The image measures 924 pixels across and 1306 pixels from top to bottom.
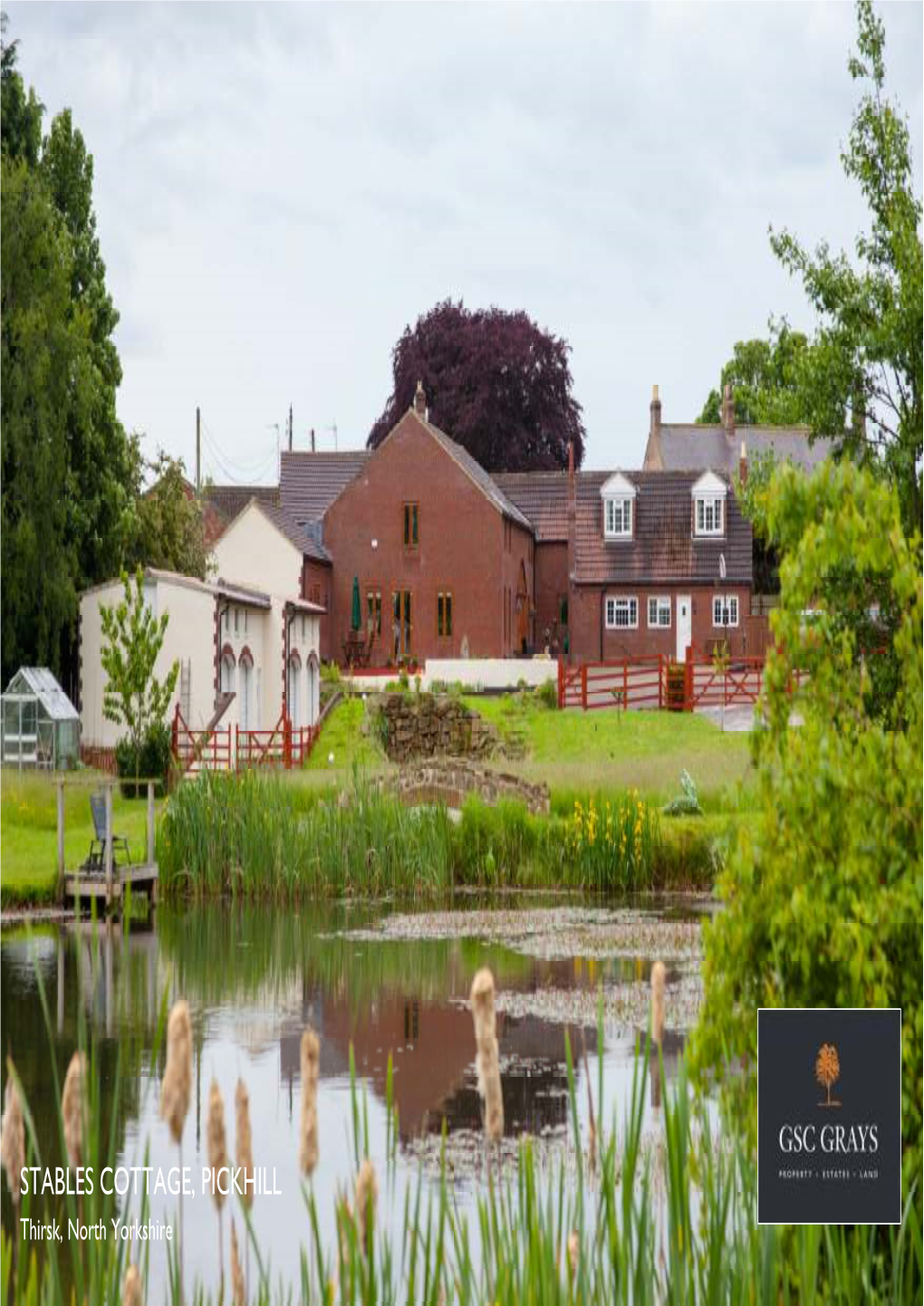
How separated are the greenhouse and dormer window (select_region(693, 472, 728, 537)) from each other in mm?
24991

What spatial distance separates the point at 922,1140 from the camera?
4543mm

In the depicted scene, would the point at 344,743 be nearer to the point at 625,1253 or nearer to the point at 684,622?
the point at 684,622

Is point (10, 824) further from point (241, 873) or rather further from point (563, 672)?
point (563, 672)

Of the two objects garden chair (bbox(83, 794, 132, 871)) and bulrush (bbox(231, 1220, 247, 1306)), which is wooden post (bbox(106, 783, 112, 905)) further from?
bulrush (bbox(231, 1220, 247, 1306))

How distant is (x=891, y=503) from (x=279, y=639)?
1176 inches

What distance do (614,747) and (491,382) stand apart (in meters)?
8.02

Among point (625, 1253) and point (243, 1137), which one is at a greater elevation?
point (243, 1137)

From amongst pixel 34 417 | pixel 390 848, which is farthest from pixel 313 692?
pixel 390 848

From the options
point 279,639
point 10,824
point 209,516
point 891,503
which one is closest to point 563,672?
point 279,639

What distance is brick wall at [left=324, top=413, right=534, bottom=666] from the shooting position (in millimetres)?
44281

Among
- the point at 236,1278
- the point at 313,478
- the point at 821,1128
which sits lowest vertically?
the point at 236,1278

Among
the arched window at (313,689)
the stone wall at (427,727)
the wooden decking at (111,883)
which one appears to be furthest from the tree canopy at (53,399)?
the wooden decking at (111,883)

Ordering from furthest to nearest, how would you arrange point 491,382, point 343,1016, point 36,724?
point 491,382 → point 36,724 → point 343,1016

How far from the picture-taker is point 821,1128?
414 cm
